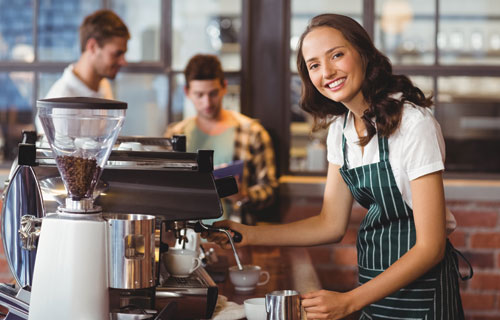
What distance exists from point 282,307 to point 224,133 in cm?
188

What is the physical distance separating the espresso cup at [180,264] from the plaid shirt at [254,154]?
1.40 m

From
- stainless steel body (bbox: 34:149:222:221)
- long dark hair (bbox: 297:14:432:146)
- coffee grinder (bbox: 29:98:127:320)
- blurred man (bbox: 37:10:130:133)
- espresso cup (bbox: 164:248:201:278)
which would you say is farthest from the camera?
blurred man (bbox: 37:10:130:133)

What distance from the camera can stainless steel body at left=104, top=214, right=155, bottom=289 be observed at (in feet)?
Result: 3.96

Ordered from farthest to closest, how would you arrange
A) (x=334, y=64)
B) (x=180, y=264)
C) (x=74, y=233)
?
(x=334, y=64)
(x=180, y=264)
(x=74, y=233)

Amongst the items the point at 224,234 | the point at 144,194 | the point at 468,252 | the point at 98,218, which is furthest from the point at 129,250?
the point at 468,252

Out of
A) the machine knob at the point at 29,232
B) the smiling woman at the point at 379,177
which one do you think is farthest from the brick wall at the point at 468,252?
the machine knob at the point at 29,232

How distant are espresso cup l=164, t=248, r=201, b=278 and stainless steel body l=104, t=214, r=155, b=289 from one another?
317 mm

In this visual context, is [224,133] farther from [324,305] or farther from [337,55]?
[324,305]

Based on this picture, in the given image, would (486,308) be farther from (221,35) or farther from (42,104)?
(42,104)

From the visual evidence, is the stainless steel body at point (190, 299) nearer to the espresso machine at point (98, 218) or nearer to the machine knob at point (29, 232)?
the espresso machine at point (98, 218)

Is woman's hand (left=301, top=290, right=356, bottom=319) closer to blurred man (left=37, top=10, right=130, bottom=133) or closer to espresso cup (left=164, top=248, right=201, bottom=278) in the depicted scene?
espresso cup (left=164, top=248, right=201, bottom=278)

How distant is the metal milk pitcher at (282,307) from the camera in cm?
126

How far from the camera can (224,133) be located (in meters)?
3.09

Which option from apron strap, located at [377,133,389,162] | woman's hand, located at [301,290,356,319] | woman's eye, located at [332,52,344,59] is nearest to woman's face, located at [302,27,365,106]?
woman's eye, located at [332,52,344,59]
